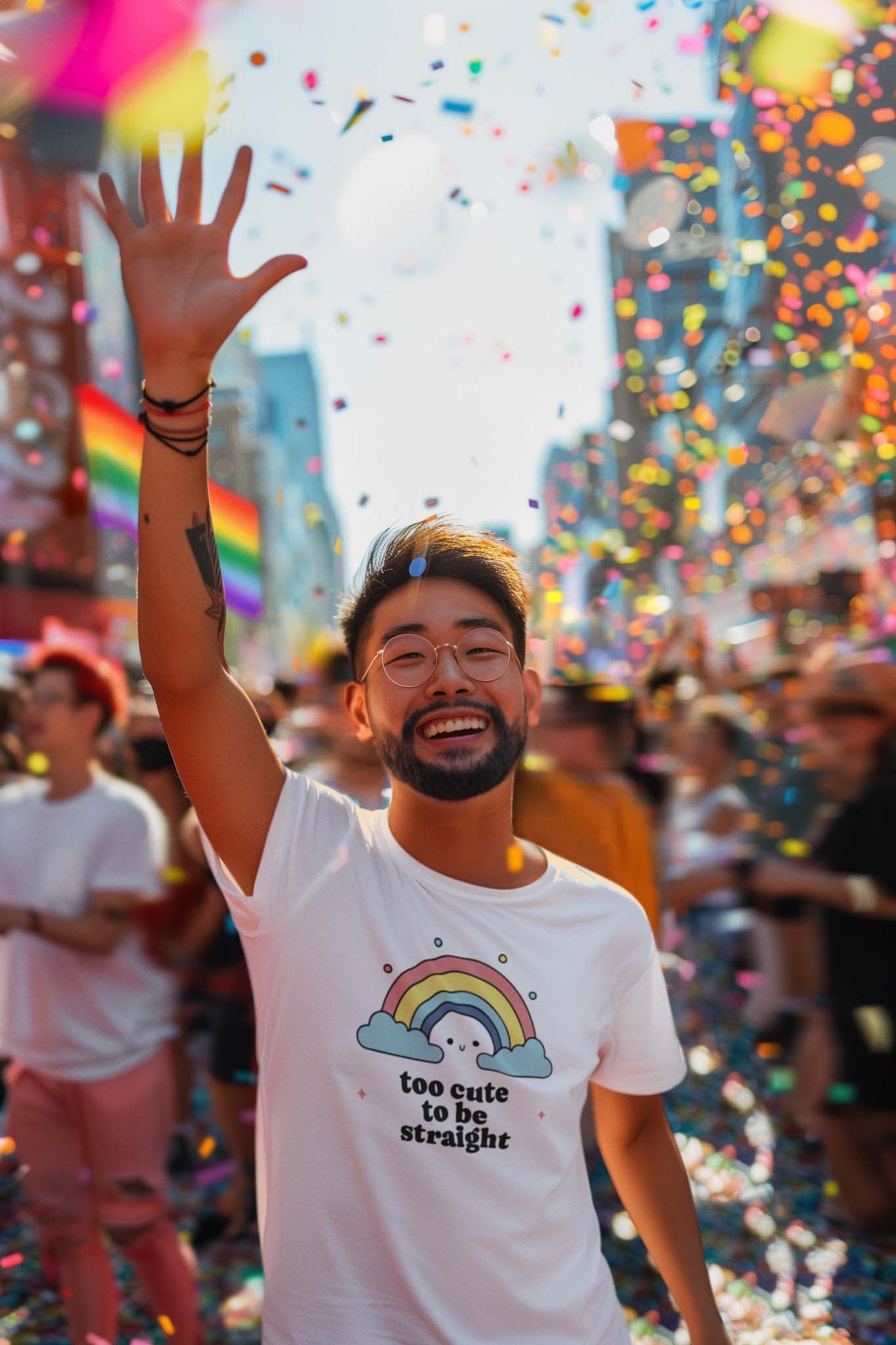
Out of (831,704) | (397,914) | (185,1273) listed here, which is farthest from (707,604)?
(397,914)

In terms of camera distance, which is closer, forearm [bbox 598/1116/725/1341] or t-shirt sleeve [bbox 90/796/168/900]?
forearm [bbox 598/1116/725/1341]

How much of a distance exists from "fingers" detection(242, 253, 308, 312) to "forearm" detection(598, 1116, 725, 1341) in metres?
1.19

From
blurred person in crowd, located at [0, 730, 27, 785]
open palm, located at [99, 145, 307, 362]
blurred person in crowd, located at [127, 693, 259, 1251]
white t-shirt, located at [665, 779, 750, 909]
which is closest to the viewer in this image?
open palm, located at [99, 145, 307, 362]

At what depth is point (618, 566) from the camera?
8.43 m

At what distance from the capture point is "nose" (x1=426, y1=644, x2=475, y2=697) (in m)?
1.37

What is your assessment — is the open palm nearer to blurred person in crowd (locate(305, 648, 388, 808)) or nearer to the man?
the man

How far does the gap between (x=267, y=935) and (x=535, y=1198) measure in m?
0.44

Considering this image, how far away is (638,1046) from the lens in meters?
1.47

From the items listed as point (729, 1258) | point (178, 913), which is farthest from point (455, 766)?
point (729, 1258)

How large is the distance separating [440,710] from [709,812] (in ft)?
11.1

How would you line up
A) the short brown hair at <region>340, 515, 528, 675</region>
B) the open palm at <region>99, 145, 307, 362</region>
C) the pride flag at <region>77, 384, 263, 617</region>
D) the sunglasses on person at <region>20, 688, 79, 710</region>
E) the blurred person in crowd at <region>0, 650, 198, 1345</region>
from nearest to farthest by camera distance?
1. the open palm at <region>99, 145, 307, 362</region>
2. the short brown hair at <region>340, 515, 528, 675</region>
3. the blurred person in crowd at <region>0, 650, 198, 1345</region>
4. the sunglasses on person at <region>20, 688, 79, 710</region>
5. the pride flag at <region>77, 384, 263, 617</region>

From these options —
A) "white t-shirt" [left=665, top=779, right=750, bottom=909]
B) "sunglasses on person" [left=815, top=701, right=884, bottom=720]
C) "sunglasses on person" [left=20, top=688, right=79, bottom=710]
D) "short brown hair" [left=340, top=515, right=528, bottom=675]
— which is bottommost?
"white t-shirt" [left=665, top=779, right=750, bottom=909]

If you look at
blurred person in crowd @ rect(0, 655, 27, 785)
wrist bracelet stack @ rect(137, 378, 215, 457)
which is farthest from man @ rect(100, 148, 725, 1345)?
blurred person in crowd @ rect(0, 655, 27, 785)

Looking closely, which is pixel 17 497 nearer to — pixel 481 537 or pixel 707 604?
pixel 707 604
